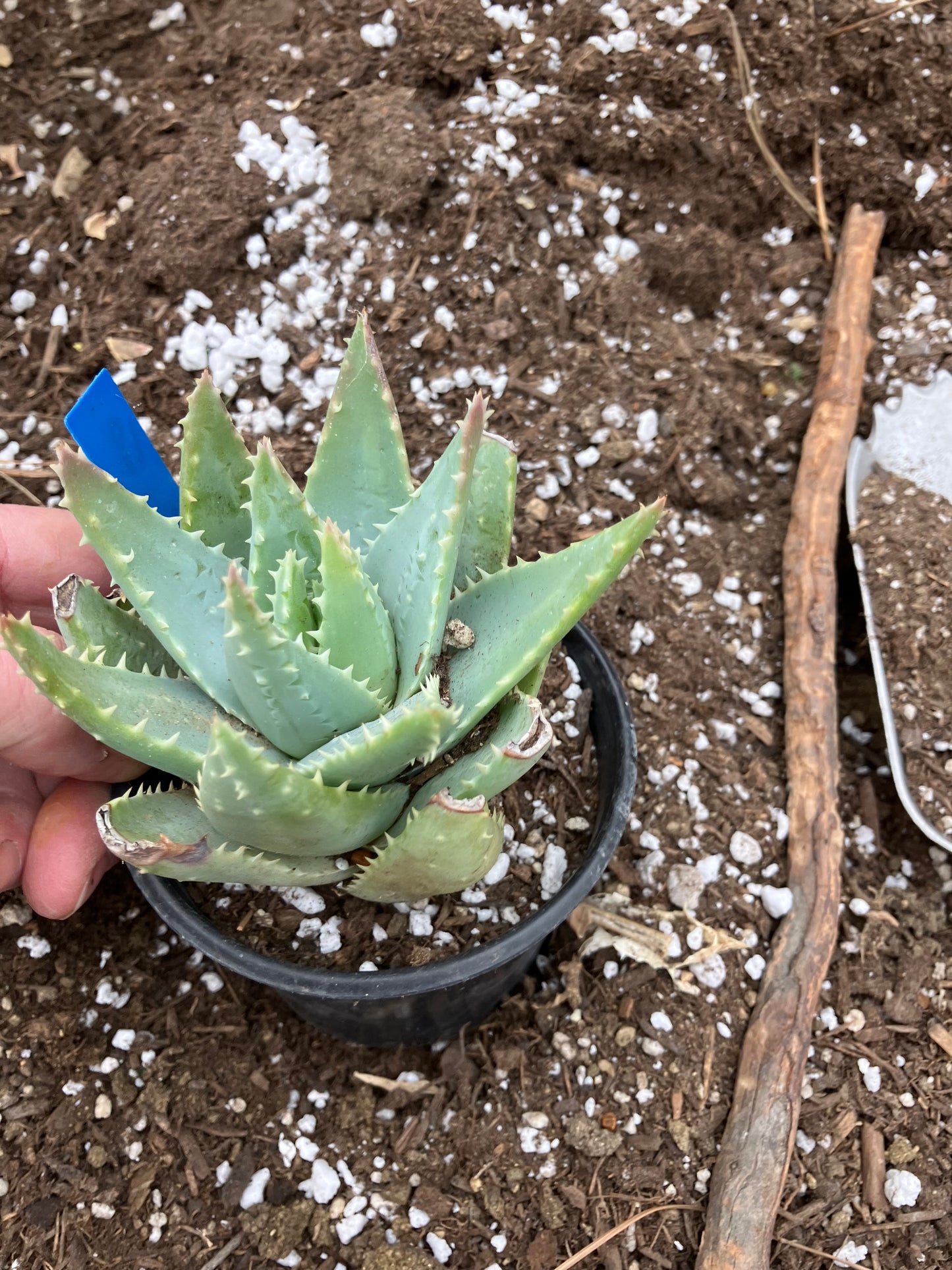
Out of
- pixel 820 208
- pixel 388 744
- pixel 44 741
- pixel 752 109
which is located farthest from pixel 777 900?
pixel 752 109

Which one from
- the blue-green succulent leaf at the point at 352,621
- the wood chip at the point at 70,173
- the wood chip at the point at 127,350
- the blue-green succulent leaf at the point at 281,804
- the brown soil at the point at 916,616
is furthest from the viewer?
the wood chip at the point at 70,173

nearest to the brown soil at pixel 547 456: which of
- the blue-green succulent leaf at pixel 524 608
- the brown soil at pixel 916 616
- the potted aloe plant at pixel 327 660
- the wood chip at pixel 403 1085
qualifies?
the wood chip at pixel 403 1085

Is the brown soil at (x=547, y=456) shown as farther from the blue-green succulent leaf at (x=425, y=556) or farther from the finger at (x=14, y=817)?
the blue-green succulent leaf at (x=425, y=556)

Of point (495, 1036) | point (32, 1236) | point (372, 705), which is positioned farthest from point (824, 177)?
point (32, 1236)

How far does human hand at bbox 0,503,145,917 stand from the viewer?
1.21 metres

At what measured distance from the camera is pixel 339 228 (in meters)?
1.67

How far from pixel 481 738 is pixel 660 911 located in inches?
21.5

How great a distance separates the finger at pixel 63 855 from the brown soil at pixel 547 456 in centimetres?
22

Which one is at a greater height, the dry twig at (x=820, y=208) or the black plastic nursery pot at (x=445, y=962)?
the dry twig at (x=820, y=208)

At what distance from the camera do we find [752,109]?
5.95 ft

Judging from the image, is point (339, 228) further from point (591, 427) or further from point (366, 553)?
point (366, 553)

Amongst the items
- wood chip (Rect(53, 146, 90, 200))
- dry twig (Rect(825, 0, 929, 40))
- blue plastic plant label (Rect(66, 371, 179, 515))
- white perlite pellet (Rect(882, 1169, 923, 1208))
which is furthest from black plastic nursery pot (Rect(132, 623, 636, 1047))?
dry twig (Rect(825, 0, 929, 40))

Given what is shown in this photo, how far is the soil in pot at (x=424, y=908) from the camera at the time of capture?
115cm

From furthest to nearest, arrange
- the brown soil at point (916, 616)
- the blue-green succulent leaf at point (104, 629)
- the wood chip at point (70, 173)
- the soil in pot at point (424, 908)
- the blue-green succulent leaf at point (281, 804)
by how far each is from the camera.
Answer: the wood chip at point (70, 173) → the brown soil at point (916, 616) → the soil in pot at point (424, 908) → the blue-green succulent leaf at point (104, 629) → the blue-green succulent leaf at point (281, 804)
